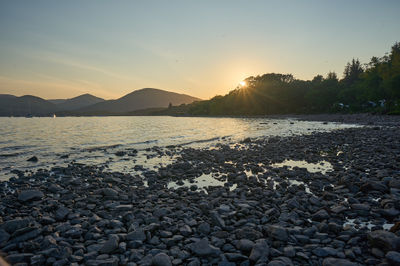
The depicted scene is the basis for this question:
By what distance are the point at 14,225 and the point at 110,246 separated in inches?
118

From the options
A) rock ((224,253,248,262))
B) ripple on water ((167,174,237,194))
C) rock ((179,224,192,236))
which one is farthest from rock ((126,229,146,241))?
ripple on water ((167,174,237,194))

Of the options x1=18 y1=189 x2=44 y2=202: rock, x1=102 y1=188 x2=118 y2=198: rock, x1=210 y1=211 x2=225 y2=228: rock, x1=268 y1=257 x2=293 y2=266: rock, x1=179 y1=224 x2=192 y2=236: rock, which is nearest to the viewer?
x1=268 y1=257 x2=293 y2=266: rock

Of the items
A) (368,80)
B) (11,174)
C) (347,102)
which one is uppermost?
(368,80)

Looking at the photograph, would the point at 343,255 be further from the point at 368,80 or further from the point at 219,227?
the point at 368,80

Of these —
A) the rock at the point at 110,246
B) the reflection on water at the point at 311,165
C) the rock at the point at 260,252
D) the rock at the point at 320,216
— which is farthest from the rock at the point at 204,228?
the reflection on water at the point at 311,165

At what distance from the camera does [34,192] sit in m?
8.37

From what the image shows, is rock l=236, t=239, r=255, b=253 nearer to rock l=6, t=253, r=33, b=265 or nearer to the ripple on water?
the ripple on water

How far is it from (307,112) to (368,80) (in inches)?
1328

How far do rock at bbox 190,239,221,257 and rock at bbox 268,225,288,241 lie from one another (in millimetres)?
1453

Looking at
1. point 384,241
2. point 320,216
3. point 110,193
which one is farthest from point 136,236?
point 384,241

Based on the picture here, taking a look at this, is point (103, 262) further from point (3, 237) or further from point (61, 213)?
point (61, 213)

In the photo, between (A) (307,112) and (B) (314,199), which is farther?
(A) (307,112)

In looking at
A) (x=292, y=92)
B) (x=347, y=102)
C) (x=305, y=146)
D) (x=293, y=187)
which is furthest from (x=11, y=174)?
(x=292, y=92)

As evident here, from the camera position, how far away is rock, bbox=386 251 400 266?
13.6 ft
